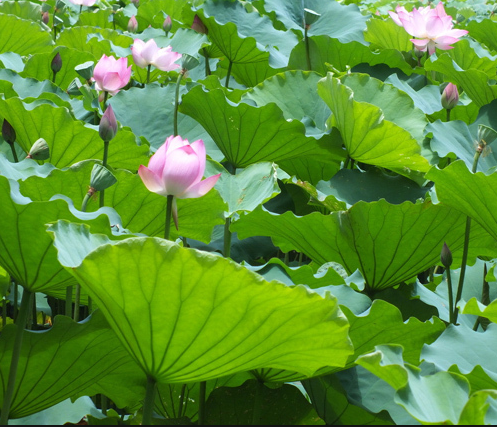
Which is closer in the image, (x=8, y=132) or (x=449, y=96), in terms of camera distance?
(x=8, y=132)

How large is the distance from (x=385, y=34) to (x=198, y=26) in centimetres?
84

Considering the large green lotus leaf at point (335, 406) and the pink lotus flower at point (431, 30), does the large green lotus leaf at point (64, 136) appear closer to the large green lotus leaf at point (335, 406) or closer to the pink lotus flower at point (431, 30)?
the large green lotus leaf at point (335, 406)

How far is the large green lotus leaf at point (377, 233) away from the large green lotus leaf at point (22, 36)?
1.54m

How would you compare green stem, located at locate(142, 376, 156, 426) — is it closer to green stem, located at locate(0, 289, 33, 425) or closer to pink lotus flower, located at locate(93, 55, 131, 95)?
green stem, located at locate(0, 289, 33, 425)

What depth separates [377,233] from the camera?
4.54 ft

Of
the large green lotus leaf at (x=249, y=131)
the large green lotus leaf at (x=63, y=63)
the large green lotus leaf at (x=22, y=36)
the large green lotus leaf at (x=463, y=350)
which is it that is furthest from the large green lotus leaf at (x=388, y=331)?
the large green lotus leaf at (x=22, y=36)

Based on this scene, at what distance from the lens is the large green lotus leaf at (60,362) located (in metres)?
1.01

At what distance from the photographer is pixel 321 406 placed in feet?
3.60

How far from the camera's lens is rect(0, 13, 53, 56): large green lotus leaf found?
2.53m

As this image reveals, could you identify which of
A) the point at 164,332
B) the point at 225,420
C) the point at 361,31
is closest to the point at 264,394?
the point at 225,420

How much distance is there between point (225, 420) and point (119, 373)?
19 cm

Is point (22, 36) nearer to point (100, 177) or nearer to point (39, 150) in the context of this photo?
point (39, 150)

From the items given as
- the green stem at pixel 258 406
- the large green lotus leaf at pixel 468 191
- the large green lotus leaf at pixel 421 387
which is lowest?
the green stem at pixel 258 406

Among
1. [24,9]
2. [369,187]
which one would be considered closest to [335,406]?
[369,187]
